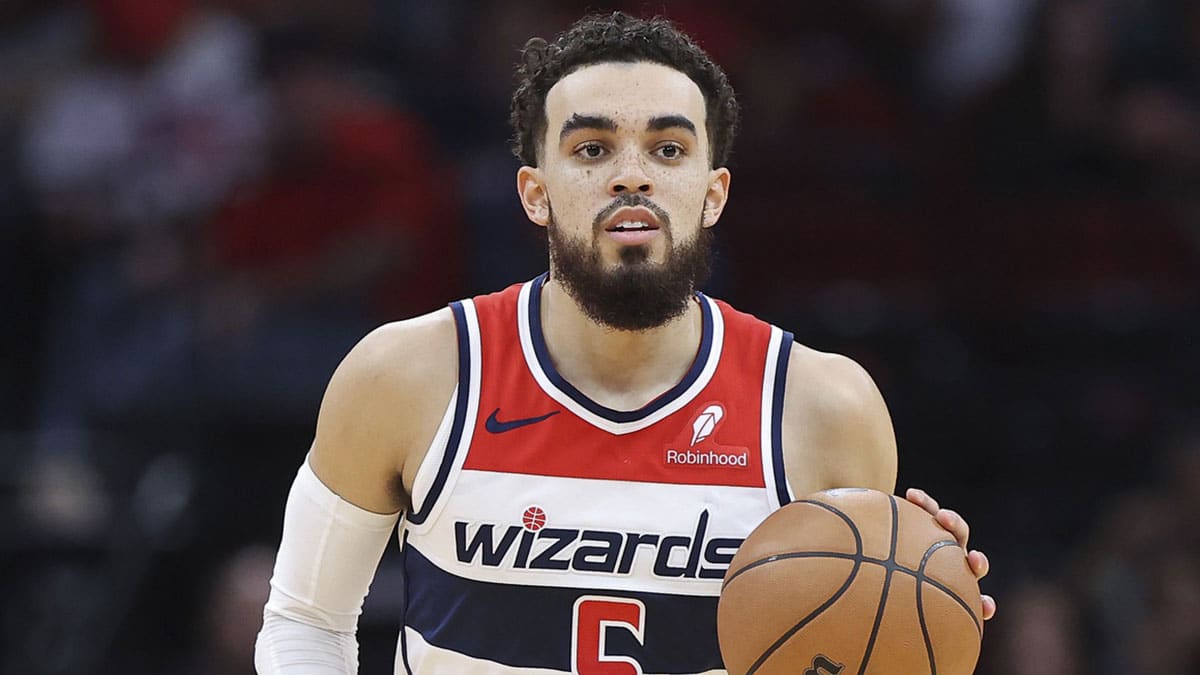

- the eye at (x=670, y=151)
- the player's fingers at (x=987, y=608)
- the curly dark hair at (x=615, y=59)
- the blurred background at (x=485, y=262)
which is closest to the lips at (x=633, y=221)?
the eye at (x=670, y=151)

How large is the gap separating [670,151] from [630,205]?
20cm

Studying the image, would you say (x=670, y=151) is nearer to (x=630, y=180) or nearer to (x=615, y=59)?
(x=630, y=180)

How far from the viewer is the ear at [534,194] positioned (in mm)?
4074

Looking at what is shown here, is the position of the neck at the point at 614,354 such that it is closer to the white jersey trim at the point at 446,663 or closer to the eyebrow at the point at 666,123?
the eyebrow at the point at 666,123

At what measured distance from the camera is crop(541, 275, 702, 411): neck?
4020mm

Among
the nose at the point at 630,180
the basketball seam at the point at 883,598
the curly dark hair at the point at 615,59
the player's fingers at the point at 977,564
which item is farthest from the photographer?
the curly dark hair at the point at 615,59

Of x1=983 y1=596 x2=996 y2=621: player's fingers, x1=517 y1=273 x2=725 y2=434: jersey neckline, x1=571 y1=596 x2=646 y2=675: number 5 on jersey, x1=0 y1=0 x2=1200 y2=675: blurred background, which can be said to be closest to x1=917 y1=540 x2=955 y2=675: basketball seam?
x1=983 y1=596 x2=996 y2=621: player's fingers

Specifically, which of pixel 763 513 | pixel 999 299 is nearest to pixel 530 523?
pixel 763 513

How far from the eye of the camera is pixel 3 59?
837cm

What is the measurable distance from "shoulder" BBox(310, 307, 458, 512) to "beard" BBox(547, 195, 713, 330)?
0.35 meters

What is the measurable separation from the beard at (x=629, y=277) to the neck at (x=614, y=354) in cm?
6

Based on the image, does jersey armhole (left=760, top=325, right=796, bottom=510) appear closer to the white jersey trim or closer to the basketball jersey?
the basketball jersey

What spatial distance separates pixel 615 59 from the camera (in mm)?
3996

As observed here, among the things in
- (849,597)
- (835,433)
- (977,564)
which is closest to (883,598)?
(849,597)
